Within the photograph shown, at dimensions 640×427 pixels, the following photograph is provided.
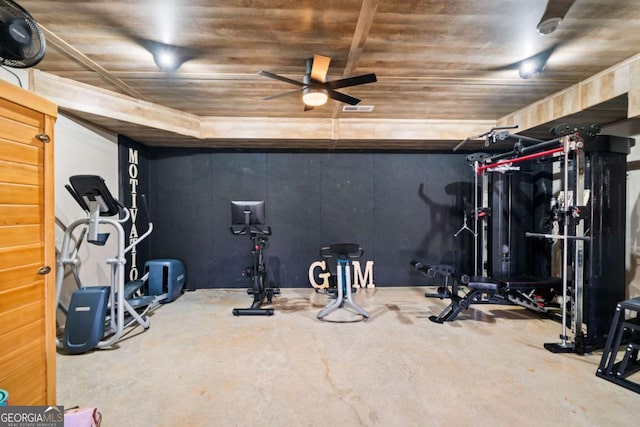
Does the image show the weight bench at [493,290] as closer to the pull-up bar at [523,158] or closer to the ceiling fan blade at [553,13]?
the pull-up bar at [523,158]

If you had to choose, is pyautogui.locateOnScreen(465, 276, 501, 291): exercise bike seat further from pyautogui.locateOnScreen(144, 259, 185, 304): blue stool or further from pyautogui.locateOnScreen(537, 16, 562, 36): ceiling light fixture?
pyautogui.locateOnScreen(144, 259, 185, 304): blue stool

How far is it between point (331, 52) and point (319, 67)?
18cm

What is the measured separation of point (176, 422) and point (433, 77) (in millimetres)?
3765

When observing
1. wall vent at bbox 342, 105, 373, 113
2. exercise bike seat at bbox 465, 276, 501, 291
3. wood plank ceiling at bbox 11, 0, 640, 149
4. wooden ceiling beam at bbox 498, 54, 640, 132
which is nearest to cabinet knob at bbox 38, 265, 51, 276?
wood plank ceiling at bbox 11, 0, 640, 149

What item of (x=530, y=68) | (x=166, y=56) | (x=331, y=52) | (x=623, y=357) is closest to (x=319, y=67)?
(x=331, y=52)

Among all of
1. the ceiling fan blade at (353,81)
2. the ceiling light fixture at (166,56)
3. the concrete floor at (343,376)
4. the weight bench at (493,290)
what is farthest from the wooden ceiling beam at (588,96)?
the ceiling light fixture at (166,56)

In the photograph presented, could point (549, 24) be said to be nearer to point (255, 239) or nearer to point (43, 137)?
point (43, 137)

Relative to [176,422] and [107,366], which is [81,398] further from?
[176,422]

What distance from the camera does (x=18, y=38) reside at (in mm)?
1542

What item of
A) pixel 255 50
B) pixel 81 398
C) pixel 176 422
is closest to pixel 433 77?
pixel 255 50

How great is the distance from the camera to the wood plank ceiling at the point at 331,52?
6.39ft

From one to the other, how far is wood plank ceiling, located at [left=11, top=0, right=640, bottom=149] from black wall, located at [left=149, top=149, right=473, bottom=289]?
987 millimetres

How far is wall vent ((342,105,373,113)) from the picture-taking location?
374 centimetres

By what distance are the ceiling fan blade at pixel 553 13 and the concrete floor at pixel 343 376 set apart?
2625mm
